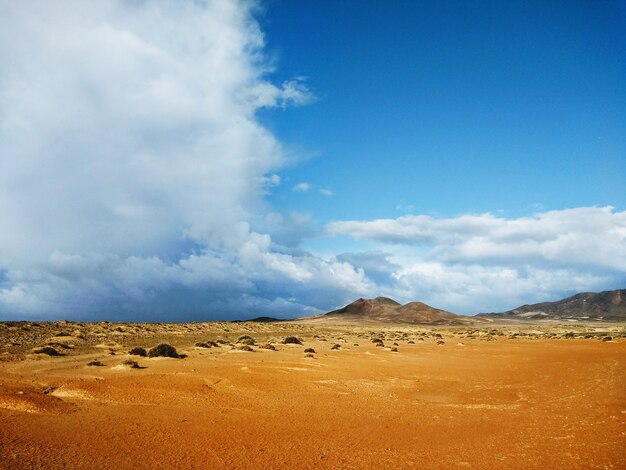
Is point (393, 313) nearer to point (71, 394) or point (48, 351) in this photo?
point (48, 351)

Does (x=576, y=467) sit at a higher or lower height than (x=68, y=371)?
lower

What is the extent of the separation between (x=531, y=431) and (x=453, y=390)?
5681 millimetres

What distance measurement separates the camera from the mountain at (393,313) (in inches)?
5394

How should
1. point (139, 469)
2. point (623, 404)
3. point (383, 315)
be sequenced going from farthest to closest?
point (383, 315), point (623, 404), point (139, 469)

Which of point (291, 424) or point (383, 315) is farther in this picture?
point (383, 315)

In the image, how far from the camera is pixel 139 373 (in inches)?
564

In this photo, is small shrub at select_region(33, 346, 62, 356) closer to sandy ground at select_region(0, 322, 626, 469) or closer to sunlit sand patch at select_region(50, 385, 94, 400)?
sandy ground at select_region(0, 322, 626, 469)

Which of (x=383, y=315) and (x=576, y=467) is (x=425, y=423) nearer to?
(x=576, y=467)

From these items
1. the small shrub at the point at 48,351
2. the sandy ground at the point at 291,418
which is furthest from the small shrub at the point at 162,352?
the small shrub at the point at 48,351

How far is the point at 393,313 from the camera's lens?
483ft

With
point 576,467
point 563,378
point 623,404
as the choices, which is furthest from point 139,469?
point 563,378

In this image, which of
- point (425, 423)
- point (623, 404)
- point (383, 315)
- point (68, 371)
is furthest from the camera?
point (383, 315)

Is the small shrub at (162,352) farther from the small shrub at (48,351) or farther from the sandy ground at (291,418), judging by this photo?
the small shrub at (48,351)

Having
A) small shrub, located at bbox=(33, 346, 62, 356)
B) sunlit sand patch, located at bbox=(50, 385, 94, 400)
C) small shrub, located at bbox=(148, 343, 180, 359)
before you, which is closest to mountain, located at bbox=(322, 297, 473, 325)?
small shrub, located at bbox=(148, 343, 180, 359)
